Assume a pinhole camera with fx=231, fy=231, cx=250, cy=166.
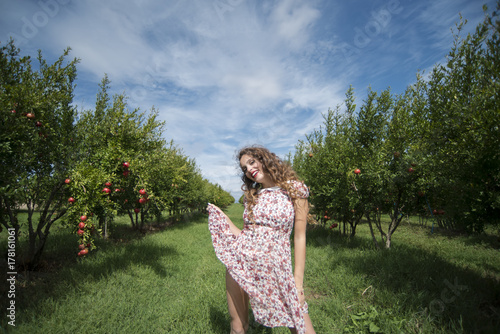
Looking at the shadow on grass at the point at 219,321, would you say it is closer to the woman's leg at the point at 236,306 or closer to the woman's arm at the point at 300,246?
the woman's leg at the point at 236,306

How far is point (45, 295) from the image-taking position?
411 cm

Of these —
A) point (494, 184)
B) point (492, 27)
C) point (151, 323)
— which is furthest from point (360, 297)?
point (492, 27)

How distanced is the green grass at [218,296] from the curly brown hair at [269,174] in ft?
7.43

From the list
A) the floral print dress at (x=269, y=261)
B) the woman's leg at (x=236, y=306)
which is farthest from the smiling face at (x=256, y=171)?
the woman's leg at (x=236, y=306)

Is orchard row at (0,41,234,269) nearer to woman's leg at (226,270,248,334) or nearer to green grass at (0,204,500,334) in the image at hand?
green grass at (0,204,500,334)

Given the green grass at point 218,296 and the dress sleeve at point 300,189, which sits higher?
the dress sleeve at point 300,189

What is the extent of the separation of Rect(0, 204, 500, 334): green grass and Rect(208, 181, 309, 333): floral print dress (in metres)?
1.73

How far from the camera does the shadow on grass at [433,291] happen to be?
3.24m

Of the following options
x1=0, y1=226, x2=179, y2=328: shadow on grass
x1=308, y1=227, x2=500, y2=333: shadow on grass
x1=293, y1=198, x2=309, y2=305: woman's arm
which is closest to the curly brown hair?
x1=293, y1=198, x2=309, y2=305: woman's arm

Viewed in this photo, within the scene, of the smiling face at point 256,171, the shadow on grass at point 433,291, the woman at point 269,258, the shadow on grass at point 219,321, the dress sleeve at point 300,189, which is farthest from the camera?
the shadow on grass at point 219,321

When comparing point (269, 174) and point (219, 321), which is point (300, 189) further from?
point (219, 321)

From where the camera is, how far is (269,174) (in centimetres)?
243

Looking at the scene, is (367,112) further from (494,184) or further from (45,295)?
(45,295)

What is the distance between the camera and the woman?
2.02m
